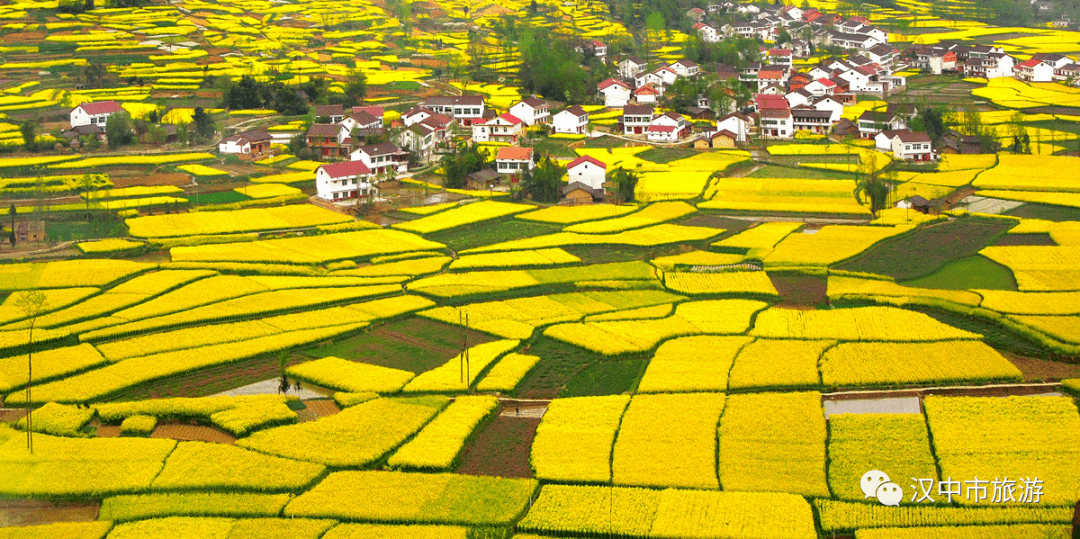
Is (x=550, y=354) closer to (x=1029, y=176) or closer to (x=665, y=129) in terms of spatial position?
(x=1029, y=176)

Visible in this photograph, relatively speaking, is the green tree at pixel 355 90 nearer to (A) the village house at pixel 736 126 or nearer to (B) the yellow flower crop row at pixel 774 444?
(A) the village house at pixel 736 126

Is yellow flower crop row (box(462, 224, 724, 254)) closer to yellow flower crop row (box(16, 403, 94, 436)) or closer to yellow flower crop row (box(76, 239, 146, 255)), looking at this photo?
yellow flower crop row (box(76, 239, 146, 255))

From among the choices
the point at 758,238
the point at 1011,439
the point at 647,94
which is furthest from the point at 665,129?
the point at 1011,439

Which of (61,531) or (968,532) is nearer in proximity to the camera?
(968,532)

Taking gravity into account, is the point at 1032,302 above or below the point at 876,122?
below

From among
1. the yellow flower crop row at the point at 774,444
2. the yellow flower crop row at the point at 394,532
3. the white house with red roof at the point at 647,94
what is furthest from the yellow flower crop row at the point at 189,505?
the white house with red roof at the point at 647,94

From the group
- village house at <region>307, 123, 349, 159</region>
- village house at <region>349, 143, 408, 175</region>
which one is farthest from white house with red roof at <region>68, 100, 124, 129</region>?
village house at <region>349, 143, 408, 175</region>
